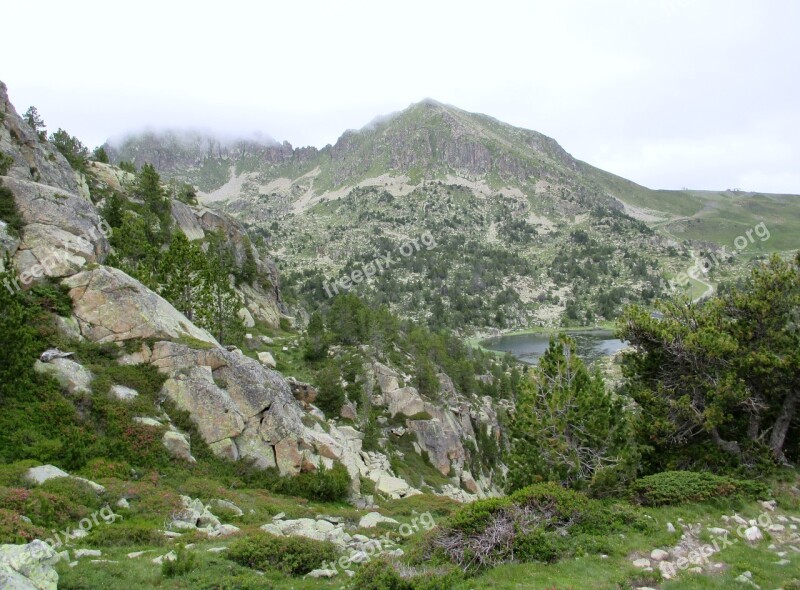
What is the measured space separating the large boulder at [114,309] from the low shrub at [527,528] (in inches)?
778

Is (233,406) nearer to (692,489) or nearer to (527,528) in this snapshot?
(527,528)

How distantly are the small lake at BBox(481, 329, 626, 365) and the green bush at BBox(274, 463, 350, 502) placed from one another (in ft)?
398

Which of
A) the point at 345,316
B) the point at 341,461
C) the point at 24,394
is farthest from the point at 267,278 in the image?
the point at 24,394

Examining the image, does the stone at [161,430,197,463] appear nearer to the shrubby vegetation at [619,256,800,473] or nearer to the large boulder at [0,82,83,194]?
the shrubby vegetation at [619,256,800,473]

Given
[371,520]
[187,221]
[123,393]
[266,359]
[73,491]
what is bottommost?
[371,520]

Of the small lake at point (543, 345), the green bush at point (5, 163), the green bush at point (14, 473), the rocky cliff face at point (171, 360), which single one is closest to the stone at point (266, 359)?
the rocky cliff face at point (171, 360)

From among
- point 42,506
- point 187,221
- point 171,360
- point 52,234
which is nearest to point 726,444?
point 42,506

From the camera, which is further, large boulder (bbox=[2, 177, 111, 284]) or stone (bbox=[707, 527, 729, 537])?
large boulder (bbox=[2, 177, 111, 284])

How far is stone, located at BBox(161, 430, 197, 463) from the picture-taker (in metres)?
21.8

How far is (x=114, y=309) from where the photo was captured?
85.6 ft

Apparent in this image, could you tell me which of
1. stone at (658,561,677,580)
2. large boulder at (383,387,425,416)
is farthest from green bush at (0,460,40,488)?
large boulder at (383,387,425,416)

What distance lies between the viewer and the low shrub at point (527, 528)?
1396 centimetres

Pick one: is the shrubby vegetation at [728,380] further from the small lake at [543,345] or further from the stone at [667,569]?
the small lake at [543,345]

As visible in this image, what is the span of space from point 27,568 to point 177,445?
39.4 ft
